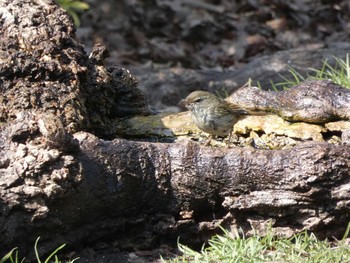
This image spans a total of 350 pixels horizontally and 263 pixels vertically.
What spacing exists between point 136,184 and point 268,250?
88cm

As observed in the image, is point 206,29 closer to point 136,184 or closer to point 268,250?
point 136,184

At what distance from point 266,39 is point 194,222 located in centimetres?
731

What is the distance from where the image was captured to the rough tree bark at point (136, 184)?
14.2 feet

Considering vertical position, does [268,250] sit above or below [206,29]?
above

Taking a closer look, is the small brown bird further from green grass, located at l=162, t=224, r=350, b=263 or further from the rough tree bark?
green grass, located at l=162, t=224, r=350, b=263

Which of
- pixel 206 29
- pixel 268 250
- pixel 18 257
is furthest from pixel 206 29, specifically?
pixel 18 257

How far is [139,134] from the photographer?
→ 587 cm

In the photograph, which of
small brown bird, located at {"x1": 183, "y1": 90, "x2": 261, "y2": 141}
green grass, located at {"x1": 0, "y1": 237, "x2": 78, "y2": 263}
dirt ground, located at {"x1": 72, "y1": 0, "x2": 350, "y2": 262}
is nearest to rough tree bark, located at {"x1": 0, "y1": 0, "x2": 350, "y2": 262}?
green grass, located at {"x1": 0, "y1": 237, "x2": 78, "y2": 263}

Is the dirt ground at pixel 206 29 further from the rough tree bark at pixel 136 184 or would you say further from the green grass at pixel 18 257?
the green grass at pixel 18 257

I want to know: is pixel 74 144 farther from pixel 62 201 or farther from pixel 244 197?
pixel 244 197

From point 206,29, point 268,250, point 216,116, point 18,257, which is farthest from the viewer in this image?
point 206,29

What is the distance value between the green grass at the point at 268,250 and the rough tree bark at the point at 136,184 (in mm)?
95

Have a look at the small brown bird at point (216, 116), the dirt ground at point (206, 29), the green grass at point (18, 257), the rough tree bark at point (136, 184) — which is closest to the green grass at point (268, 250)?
the rough tree bark at point (136, 184)

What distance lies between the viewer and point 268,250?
4629 millimetres
